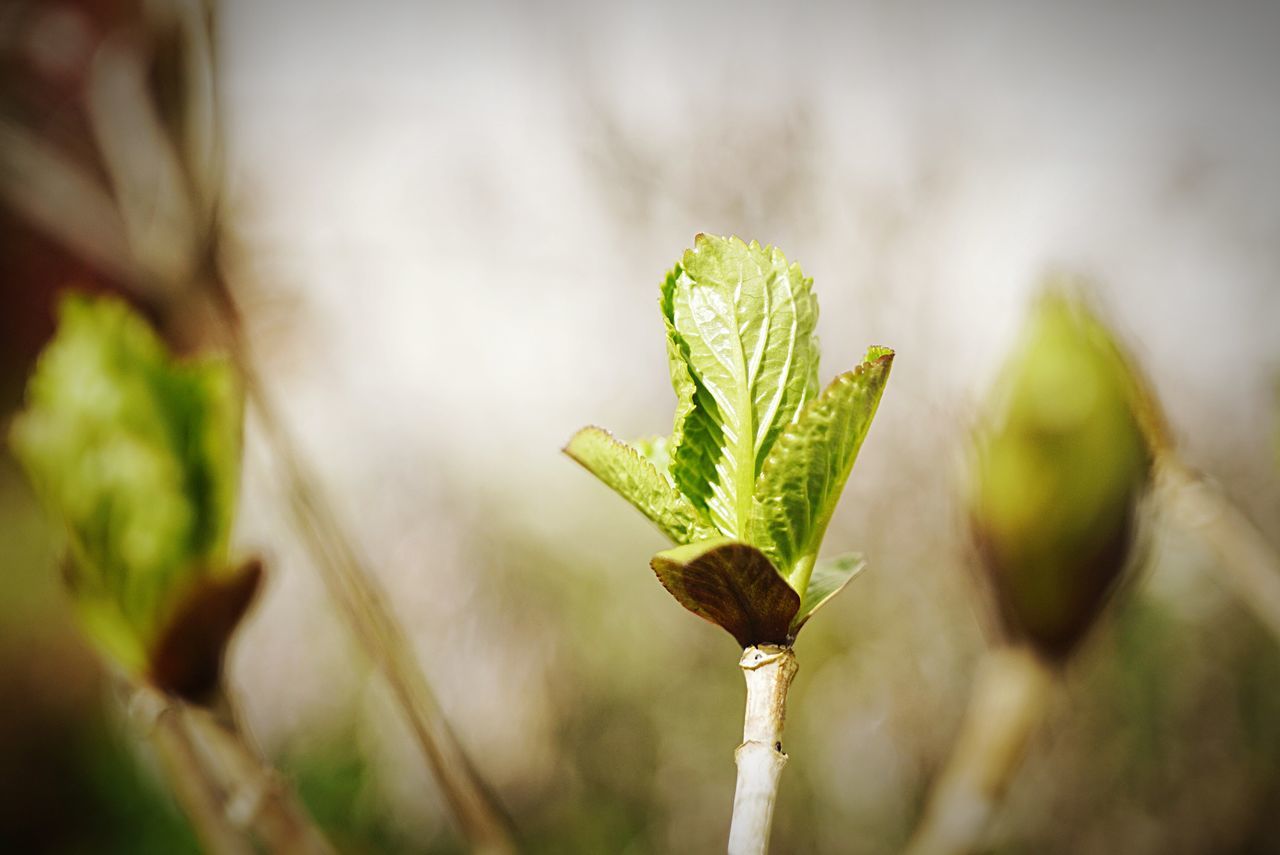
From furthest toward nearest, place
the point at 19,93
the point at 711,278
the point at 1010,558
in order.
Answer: the point at 19,93 < the point at 1010,558 < the point at 711,278

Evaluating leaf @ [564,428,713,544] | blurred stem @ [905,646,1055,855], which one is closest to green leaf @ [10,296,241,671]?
leaf @ [564,428,713,544]

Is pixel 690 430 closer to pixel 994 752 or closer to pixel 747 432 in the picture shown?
pixel 747 432

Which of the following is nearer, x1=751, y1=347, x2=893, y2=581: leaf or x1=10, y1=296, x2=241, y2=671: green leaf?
x1=751, y1=347, x2=893, y2=581: leaf

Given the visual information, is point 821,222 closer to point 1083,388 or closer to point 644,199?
point 644,199

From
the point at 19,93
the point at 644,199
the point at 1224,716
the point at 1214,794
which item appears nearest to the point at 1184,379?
the point at 1224,716

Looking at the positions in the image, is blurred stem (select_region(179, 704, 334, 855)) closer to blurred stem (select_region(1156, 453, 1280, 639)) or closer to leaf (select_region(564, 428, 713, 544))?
leaf (select_region(564, 428, 713, 544))
